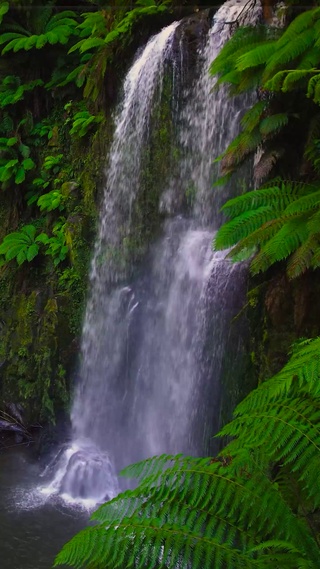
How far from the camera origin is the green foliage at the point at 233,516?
1588mm

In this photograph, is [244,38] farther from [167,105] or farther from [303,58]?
[167,105]

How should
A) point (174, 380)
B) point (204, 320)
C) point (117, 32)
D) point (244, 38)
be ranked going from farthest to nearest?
point (117, 32) → point (174, 380) → point (204, 320) → point (244, 38)

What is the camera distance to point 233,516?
1791mm

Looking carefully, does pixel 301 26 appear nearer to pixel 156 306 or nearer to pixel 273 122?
pixel 273 122

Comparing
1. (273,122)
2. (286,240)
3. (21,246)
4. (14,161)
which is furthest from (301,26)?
A: (14,161)

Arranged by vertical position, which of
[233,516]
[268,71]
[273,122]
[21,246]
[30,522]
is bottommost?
[30,522]

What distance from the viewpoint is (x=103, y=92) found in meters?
8.02

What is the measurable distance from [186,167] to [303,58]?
9.34 feet

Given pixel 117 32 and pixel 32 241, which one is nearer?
pixel 117 32

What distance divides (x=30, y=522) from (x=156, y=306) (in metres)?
2.75

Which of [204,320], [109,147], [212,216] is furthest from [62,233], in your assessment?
[204,320]

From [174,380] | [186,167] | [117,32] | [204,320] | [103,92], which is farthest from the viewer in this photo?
[103,92]

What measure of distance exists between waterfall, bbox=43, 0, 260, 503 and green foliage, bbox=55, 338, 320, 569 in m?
3.47

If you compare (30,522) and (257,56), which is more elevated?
(257,56)
